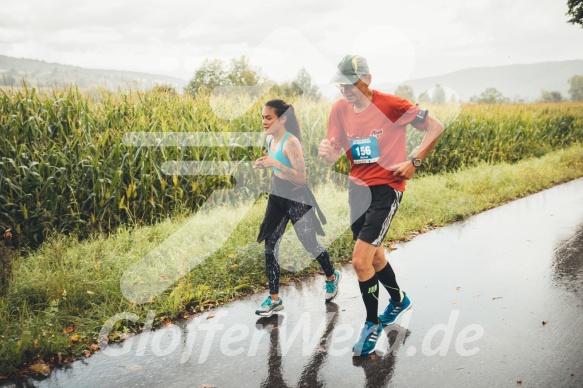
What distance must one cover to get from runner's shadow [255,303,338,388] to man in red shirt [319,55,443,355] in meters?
0.30

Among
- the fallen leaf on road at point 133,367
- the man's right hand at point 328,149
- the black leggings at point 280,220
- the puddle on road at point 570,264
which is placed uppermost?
the man's right hand at point 328,149

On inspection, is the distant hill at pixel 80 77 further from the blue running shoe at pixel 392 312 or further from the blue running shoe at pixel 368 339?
the blue running shoe at pixel 368 339

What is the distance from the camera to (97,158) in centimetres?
696

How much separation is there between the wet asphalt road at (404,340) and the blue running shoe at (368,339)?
2.8 inches

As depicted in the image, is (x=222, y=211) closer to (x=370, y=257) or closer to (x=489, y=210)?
(x=370, y=257)

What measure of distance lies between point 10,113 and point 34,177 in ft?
4.63

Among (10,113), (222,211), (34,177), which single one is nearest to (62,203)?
(34,177)

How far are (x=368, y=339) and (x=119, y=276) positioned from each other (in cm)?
277

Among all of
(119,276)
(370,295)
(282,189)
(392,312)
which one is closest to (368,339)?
(370,295)

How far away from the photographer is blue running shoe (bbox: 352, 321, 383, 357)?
362 cm

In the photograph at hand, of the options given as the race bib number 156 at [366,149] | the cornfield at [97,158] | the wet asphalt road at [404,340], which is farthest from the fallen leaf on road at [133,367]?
the cornfield at [97,158]

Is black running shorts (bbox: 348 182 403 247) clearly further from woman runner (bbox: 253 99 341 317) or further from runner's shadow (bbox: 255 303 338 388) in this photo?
runner's shadow (bbox: 255 303 338 388)

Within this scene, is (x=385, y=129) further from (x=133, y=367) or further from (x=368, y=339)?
(x=133, y=367)

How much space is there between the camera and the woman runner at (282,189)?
4301mm
